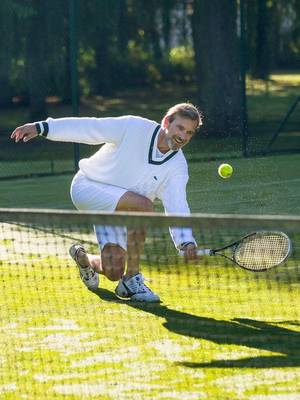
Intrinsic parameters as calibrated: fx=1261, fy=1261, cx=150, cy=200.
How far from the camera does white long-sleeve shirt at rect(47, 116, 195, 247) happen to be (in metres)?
6.70

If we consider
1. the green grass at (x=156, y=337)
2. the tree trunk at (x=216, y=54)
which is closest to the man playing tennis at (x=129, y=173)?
the green grass at (x=156, y=337)

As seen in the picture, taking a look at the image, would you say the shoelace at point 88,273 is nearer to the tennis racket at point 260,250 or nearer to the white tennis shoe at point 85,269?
the white tennis shoe at point 85,269

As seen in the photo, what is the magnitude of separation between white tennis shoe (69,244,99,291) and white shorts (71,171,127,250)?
0.89 ft

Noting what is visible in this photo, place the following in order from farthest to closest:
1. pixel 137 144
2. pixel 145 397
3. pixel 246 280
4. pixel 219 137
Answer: pixel 219 137
pixel 246 280
pixel 137 144
pixel 145 397

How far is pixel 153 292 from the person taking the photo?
6988mm

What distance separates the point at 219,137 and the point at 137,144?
970cm

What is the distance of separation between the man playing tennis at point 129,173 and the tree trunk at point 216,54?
10493 mm

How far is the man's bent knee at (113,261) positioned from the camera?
6844mm

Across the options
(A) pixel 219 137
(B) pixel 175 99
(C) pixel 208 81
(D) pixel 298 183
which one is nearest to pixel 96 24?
(C) pixel 208 81

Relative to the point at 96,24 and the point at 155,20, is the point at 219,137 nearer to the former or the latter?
the point at 96,24

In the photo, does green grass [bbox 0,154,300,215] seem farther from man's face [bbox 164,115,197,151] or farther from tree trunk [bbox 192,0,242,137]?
man's face [bbox 164,115,197,151]

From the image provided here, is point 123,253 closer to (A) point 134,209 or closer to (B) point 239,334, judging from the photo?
(A) point 134,209

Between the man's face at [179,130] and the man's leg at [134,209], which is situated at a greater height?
the man's face at [179,130]

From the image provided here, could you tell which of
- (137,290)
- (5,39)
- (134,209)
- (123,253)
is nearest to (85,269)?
(123,253)
